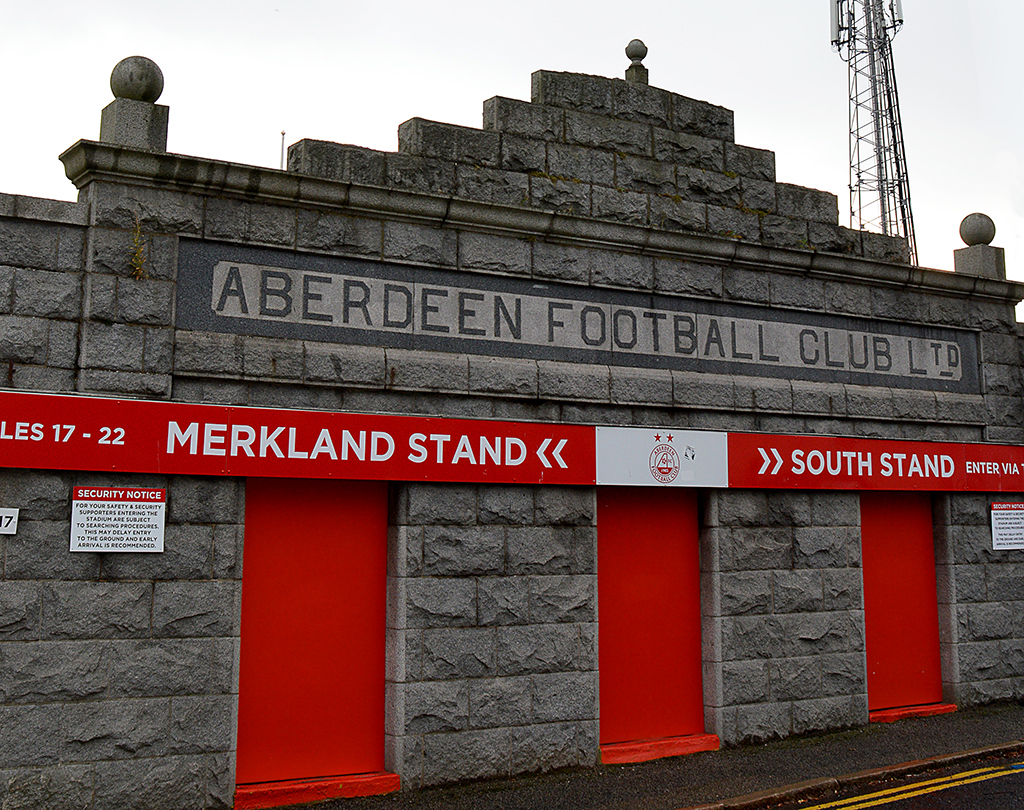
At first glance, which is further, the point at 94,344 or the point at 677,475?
the point at 677,475

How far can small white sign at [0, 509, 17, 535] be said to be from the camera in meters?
6.95

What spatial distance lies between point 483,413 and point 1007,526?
272 inches

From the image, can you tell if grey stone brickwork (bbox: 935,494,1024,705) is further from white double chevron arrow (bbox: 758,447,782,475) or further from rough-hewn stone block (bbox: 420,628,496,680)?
rough-hewn stone block (bbox: 420,628,496,680)

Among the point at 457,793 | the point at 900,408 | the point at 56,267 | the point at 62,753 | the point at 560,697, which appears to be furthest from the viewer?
the point at 900,408

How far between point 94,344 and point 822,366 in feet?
23.9

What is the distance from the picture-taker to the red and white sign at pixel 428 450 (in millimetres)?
7199

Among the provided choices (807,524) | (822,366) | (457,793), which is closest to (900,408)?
(822,366)

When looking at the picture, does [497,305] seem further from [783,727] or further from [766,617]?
[783,727]

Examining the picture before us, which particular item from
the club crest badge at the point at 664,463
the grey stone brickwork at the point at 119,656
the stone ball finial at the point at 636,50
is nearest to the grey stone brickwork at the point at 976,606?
the club crest badge at the point at 664,463

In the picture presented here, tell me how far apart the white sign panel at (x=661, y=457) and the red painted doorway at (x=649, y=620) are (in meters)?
0.29

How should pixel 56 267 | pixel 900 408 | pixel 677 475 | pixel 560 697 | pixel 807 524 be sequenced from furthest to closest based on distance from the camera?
1. pixel 900 408
2. pixel 807 524
3. pixel 677 475
4. pixel 560 697
5. pixel 56 267

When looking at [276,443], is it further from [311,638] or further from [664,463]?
[664,463]

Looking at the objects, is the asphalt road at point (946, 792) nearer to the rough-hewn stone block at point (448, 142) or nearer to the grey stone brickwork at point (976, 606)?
the grey stone brickwork at point (976, 606)

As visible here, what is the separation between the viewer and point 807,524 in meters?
10.3
